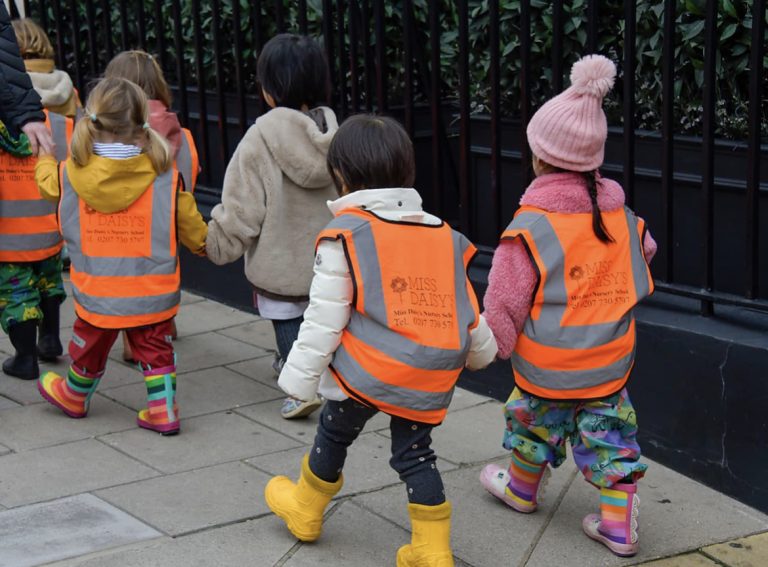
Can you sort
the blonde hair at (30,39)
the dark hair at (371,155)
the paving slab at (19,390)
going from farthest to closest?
the blonde hair at (30,39)
the paving slab at (19,390)
the dark hair at (371,155)

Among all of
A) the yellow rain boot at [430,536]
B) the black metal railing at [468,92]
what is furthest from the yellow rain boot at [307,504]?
the black metal railing at [468,92]

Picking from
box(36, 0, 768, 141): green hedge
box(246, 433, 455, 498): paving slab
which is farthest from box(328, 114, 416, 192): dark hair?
box(36, 0, 768, 141): green hedge

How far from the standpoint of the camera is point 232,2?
6.60 meters

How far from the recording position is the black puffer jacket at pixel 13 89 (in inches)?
199

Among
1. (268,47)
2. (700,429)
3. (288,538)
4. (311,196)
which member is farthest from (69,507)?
(700,429)

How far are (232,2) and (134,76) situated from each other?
1553 mm

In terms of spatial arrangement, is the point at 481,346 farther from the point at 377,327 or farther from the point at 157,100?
the point at 157,100

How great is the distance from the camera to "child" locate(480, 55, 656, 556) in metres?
3.72

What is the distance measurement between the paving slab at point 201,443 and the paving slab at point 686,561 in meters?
1.59

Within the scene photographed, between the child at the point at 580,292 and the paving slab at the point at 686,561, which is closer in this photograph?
the child at the point at 580,292

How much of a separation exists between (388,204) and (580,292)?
68cm

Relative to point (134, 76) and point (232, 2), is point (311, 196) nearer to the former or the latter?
point (134, 76)

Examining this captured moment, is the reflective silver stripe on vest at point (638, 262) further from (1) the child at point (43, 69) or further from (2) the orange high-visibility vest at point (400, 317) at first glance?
(1) the child at point (43, 69)

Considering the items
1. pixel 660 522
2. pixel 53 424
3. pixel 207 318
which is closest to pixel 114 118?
pixel 53 424
